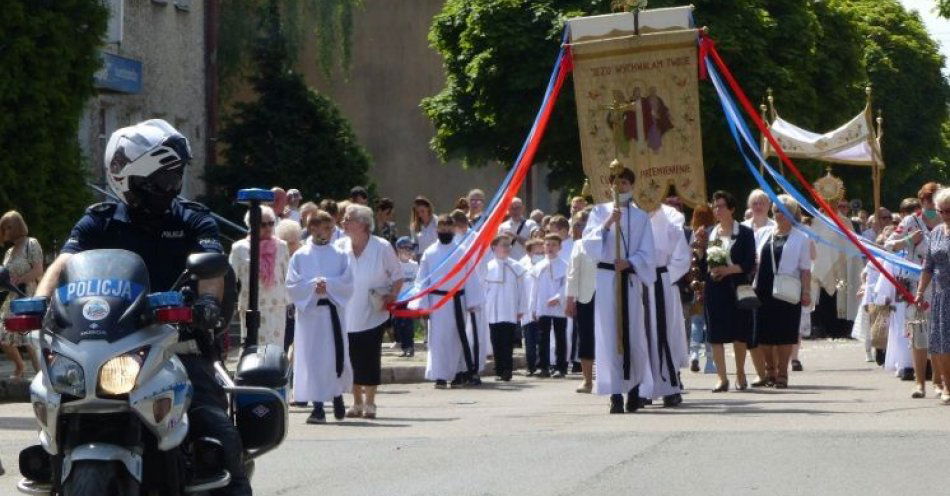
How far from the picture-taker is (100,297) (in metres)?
6.97

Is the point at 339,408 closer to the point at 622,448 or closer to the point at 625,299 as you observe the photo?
the point at 625,299

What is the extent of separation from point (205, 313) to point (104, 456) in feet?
2.36

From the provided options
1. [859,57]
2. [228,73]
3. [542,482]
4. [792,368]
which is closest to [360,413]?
[542,482]

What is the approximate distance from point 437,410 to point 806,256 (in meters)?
4.12

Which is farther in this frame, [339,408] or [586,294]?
[586,294]

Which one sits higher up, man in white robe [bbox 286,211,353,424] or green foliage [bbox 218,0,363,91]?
green foliage [bbox 218,0,363,91]

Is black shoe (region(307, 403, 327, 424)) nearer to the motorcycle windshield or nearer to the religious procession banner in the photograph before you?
the religious procession banner

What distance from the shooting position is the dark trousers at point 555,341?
24.1 m

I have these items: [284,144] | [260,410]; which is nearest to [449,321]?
[260,410]

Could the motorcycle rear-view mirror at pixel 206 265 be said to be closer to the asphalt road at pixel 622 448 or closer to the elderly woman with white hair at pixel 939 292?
the asphalt road at pixel 622 448

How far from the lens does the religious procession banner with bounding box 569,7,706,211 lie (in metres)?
19.9

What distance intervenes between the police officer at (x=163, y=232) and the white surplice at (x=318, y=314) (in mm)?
9103

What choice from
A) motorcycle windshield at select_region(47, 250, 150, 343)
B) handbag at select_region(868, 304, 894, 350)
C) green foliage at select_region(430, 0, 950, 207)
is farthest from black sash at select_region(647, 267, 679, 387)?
green foliage at select_region(430, 0, 950, 207)

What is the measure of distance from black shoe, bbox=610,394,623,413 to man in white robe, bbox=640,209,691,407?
42 cm
